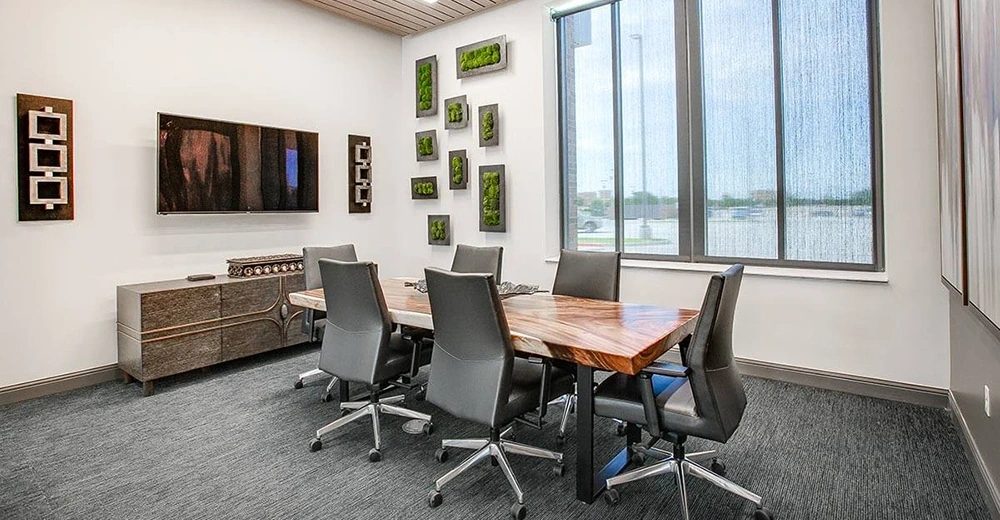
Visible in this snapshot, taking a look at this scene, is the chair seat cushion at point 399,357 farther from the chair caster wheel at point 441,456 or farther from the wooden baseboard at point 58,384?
the wooden baseboard at point 58,384

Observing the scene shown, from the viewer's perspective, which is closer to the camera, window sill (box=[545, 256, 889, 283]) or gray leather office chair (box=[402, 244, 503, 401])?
window sill (box=[545, 256, 889, 283])

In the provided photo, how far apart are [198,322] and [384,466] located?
7.06 feet

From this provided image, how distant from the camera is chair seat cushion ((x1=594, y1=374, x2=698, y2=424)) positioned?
2.09 m

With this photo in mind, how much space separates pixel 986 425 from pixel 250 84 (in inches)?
214

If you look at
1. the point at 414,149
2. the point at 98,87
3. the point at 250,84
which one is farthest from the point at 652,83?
the point at 98,87

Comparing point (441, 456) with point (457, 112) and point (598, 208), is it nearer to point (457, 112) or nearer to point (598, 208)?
point (598, 208)

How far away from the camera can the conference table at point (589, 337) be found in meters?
2.10

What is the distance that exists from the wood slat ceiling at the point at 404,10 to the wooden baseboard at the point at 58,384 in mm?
3578

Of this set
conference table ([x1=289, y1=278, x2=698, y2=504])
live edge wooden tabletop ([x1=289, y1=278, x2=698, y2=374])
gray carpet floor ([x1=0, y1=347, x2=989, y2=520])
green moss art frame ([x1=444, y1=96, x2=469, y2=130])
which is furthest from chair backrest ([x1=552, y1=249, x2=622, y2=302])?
green moss art frame ([x1=444, y1=96, x2=469, y2=130])

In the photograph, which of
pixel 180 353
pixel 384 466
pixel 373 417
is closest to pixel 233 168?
pixel 180 353

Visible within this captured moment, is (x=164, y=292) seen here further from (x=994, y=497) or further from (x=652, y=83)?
(x=994, y=497)

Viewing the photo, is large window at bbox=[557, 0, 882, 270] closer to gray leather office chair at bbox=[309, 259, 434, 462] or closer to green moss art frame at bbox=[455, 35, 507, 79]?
green moss art frame at bbox=[455, 35, 507, 79]

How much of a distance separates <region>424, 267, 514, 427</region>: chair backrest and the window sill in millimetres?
2436

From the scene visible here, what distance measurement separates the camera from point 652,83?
448 cm
